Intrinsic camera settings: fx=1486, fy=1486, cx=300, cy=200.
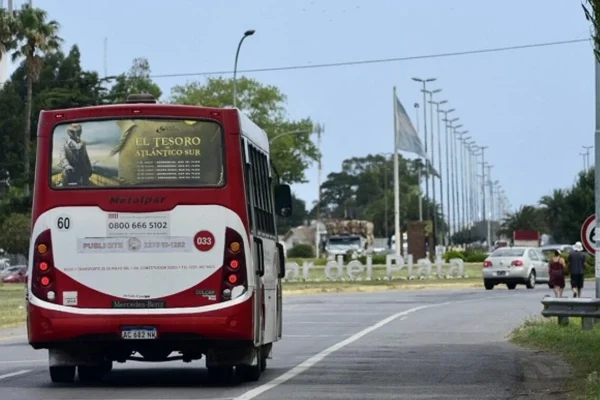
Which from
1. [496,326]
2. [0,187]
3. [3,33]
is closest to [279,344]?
[496,326]

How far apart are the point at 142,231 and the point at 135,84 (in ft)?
353

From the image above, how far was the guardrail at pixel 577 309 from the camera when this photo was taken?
A: 2522cm

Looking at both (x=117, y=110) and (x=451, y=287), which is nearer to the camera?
(x=117, y=110)

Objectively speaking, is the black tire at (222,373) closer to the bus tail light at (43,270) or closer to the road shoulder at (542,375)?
the bus tail light at (43,270)

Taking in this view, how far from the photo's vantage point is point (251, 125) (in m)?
17.6

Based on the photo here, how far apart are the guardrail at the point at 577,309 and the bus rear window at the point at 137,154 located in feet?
35.4

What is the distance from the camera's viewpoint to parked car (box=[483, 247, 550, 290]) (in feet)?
179

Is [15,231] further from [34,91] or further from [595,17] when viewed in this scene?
[595,17]

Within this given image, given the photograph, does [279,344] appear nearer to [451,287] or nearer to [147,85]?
[451,287]

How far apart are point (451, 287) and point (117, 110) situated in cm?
4508

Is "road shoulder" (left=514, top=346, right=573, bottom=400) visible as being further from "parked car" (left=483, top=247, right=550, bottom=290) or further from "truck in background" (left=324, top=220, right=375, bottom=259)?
"truck in background" (left=324, top=220, right=375, bottom=259)

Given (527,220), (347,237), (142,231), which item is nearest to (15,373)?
(142,231)

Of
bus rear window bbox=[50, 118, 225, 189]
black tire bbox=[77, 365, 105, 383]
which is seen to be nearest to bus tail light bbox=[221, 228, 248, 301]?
bus rear window bbox=[50, 118, 225, 189]

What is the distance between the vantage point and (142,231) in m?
16.2
